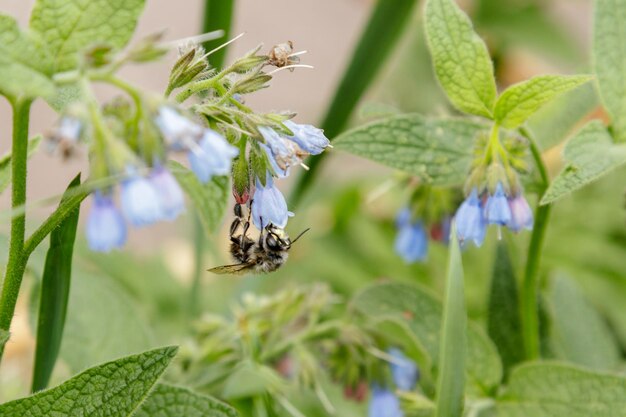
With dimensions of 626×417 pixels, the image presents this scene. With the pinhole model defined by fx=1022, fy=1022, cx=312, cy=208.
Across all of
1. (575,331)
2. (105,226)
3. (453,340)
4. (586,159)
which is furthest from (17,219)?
(575,331)

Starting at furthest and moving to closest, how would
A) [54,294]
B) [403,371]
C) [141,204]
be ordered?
[403,371]
[54,294]
[141,204]

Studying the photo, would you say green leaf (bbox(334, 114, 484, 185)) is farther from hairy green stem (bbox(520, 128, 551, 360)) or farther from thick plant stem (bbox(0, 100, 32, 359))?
thick plant stem (bbox(0, 100, 32, 359))

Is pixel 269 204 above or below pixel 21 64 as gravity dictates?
below

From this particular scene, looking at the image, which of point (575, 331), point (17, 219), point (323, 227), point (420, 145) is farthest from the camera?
point (323, 227)

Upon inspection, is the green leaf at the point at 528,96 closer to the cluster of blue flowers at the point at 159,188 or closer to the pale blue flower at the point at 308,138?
the pale blue flower at the point at 308,138

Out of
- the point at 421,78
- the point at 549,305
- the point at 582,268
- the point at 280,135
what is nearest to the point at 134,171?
the point at 280,135

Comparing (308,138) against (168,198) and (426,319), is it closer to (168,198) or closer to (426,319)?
(168,198)

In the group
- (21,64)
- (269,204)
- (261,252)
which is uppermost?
(21,64)

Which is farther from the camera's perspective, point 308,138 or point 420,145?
point 420,145
